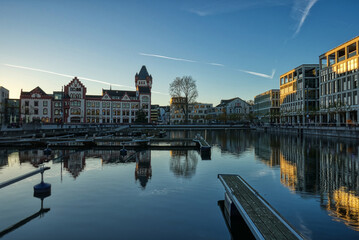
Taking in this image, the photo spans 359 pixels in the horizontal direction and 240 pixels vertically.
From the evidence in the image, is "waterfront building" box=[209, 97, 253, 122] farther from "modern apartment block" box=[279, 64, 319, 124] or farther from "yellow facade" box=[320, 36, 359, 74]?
"yellow facade" box=[320, 36, 359, 74]

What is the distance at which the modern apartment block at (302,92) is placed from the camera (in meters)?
93.7

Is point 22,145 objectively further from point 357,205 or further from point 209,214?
point 357,205

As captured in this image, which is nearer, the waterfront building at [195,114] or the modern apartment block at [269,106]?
the modern apartment block at [269,106]

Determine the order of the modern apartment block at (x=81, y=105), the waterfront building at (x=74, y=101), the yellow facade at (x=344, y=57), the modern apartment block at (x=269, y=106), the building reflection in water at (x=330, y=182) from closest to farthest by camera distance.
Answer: the building reflection in water at (x=330, y=182) < the yellow facade at (x=344, y=57) < the modern apartment block at (x=81, y=105) < the waterfront building at (x=74, y=101) < the modern apartment block at (x=269, y=106)

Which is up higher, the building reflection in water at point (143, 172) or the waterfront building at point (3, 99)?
the waterfront building at point (3, 99)

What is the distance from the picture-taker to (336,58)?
238 feet

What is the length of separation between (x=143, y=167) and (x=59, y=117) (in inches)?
4039

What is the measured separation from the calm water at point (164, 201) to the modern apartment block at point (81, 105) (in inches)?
3727

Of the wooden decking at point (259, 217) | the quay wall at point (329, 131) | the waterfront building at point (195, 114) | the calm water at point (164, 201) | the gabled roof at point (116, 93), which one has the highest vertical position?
the gabled roof at point (116, 93)

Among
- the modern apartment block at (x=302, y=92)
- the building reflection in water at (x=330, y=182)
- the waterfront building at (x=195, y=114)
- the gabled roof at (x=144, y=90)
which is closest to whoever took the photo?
the building reflection in water at (x=330, y=182)

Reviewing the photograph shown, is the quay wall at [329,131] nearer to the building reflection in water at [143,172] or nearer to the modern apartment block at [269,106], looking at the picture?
the building reflection in water at [143,172]

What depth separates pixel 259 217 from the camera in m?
7.70

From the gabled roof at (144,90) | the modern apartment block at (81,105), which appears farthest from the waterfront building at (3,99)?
the gabled roof at (144,90)

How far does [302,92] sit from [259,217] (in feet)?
331
